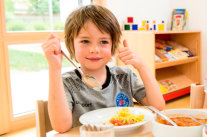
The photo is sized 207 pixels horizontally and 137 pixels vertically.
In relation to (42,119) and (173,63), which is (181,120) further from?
(173,63)

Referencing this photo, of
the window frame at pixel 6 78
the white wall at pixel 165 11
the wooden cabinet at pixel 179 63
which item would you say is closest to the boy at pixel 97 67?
the window frame at pixel 6 78

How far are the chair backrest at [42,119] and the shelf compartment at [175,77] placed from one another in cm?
213

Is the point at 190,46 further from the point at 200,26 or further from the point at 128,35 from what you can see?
the point at 128,35

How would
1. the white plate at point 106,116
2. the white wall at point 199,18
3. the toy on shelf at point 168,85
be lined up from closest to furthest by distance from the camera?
the white plate at point 106,116 → the toy on shelf at point 168,85 → the white wall at point 199,18

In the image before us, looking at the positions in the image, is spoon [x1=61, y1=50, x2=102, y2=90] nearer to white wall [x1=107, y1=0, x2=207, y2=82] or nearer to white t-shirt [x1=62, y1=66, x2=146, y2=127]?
white t-shirt [x1=62, y1=66, x2=146, y2=127]

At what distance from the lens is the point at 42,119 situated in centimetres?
77

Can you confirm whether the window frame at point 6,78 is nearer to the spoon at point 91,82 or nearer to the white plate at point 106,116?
the spoon at point 91,82

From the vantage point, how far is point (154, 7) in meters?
3.16

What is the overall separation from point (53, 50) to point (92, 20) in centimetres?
28

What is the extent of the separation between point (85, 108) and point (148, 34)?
158 centimetres

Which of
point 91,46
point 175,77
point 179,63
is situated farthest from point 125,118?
point 175,77

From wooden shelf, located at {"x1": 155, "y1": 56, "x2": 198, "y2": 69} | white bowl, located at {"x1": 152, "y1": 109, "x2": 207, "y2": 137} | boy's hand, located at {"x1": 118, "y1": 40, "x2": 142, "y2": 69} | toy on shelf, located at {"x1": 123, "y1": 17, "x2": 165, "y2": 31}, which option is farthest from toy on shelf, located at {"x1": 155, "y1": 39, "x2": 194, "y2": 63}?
white bowl, located at {"x1": 152, "y1": 109, "x2": 207, "y2": 137}

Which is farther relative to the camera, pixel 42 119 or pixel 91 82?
pixel 91 82

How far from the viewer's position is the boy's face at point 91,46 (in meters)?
0.92
